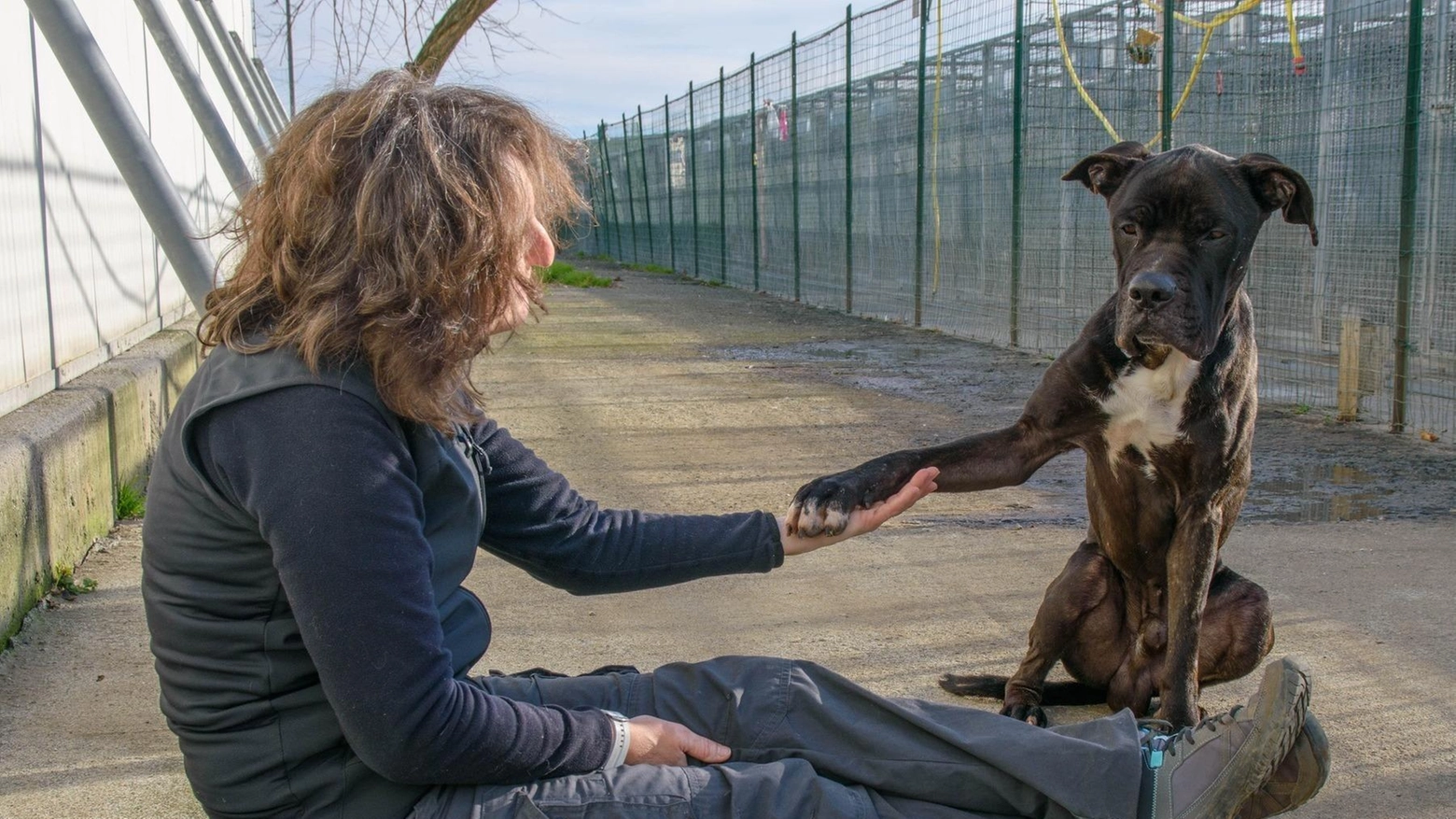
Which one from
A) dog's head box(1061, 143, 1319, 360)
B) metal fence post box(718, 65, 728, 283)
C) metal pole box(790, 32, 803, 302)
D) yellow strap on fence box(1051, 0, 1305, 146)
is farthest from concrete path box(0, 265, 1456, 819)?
metal fence post box(718, 65, 728, 283)

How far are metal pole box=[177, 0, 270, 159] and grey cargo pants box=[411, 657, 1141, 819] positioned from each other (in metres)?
5.74

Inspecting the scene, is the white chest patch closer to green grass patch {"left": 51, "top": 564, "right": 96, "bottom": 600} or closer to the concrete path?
the concrete path

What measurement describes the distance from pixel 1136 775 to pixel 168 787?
202 centimetres

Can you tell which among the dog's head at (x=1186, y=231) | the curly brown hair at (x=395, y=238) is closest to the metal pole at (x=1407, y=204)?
the dog's head at (x=1186, y=231)

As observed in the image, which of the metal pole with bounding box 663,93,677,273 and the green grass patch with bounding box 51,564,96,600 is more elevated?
the metal pole with bounding box 663,93,677,273

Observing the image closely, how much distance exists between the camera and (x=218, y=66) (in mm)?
7781

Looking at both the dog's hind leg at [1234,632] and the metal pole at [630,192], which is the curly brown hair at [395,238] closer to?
the dog's hind leg at [1234,632]

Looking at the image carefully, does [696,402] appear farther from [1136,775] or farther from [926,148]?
[1136,775]

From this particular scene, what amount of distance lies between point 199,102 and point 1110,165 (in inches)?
129

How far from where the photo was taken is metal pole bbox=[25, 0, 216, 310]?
370 cm

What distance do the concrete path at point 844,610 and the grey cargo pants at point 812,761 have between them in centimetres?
89

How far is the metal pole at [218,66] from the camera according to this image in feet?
24.7

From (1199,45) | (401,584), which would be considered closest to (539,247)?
(401,584)

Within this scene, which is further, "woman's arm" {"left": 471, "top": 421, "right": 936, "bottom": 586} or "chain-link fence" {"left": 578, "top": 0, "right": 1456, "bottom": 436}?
"chain-link fence" {"left": 578, "top": 0, "right": 1456, "bottom": 436}
